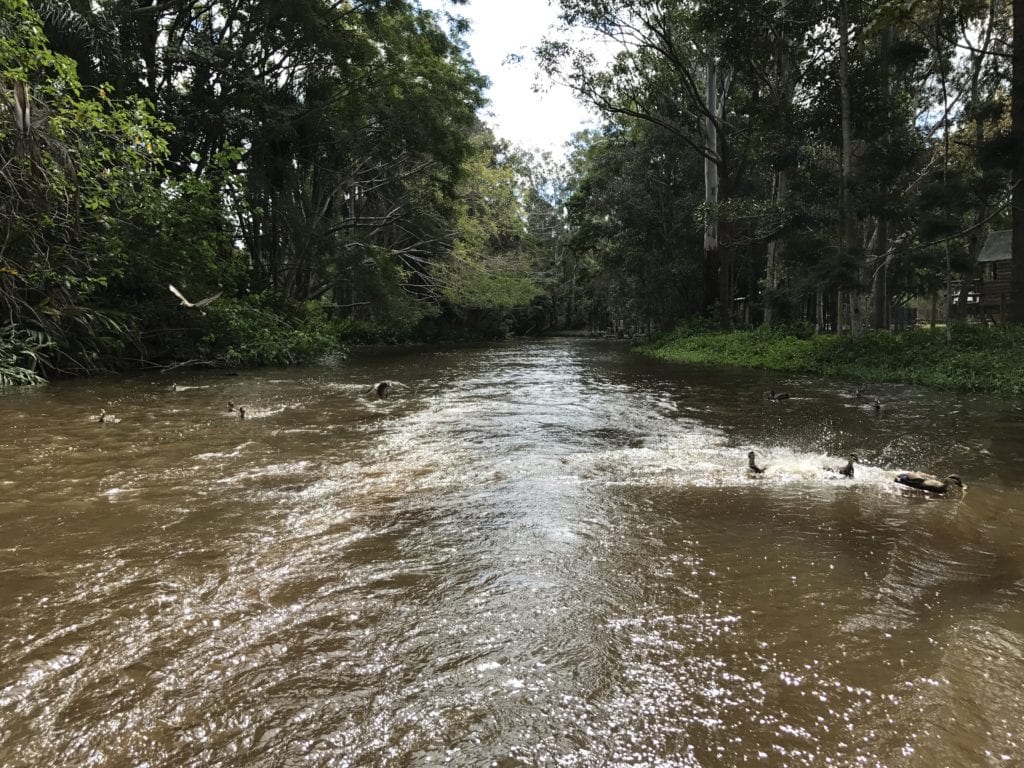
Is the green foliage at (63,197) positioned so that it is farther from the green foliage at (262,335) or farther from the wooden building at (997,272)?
the wooden building at (997,272)

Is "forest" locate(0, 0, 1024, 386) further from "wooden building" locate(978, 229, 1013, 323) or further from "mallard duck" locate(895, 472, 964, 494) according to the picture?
"mallard duck" locate(895, 472, 964, 494)

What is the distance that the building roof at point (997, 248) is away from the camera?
23406 mm

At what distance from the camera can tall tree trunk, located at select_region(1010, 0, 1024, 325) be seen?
14.1m

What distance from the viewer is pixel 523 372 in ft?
53.3

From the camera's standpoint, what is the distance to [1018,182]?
45.2 ft

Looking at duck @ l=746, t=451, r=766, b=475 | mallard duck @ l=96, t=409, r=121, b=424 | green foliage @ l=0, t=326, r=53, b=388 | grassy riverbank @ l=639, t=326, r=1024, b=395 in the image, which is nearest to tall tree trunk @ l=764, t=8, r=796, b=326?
grassy riverbank @ l=639, t=326, r=1024, b=395

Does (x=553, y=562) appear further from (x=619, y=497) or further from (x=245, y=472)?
(x=245, y=472)

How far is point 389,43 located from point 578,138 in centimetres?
2858

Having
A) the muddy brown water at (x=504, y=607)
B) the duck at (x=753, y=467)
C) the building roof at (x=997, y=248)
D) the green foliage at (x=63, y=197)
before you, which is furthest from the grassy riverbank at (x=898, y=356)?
the green foliage at (x=63, y=197)

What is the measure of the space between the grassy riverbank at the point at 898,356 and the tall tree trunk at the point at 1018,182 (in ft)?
5.25

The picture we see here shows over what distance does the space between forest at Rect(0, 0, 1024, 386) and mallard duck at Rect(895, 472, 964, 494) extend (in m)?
9.77

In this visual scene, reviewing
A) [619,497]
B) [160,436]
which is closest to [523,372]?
[160,436]

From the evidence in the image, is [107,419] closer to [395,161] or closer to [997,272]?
[395,161]

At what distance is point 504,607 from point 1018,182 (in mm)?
16790
